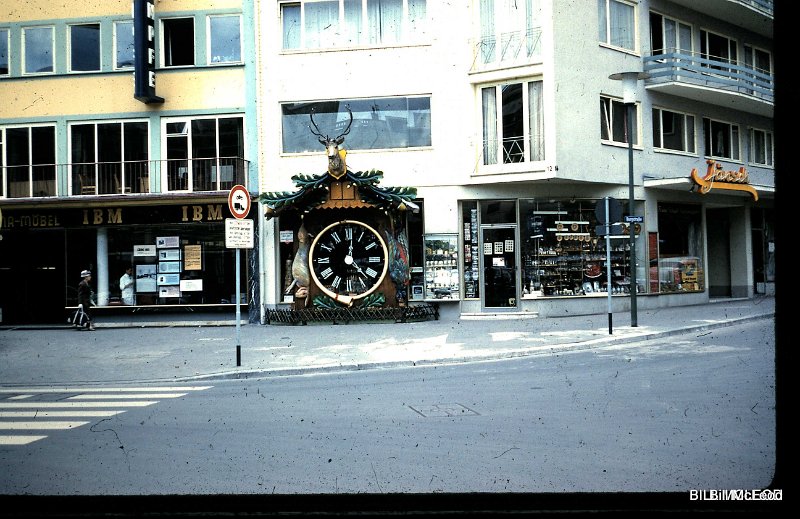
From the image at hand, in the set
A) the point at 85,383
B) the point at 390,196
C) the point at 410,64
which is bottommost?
the point at 85,383

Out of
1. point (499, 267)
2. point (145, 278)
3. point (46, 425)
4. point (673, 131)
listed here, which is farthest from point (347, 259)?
point (46, 425)

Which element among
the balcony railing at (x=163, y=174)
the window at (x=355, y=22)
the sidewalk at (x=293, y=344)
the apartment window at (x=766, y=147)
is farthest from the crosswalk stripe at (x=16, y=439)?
the window at (x=355, y=22)

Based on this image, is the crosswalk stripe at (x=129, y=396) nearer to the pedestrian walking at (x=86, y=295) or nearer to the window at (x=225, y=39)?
the pedestrian walking at (x=86, y=295)

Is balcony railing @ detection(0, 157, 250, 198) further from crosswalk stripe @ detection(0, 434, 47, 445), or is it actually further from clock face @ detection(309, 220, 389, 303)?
crosswalk stripe @ detection(0, 434, 47, 445)

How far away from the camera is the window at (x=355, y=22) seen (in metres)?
22.3

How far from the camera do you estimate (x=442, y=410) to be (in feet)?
25.9

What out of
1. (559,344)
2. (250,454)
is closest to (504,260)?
(559,344)

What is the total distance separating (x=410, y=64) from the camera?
2222cm

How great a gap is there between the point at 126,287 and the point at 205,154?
5078 mm

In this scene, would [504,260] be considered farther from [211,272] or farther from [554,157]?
[211,272]

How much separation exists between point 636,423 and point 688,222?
2140cm

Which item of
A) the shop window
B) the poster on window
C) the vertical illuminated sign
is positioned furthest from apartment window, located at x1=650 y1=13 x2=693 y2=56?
the poster on window

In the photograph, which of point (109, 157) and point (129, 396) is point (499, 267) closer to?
point (109, 157)

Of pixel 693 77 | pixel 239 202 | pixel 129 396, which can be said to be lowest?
pixel 129 396
